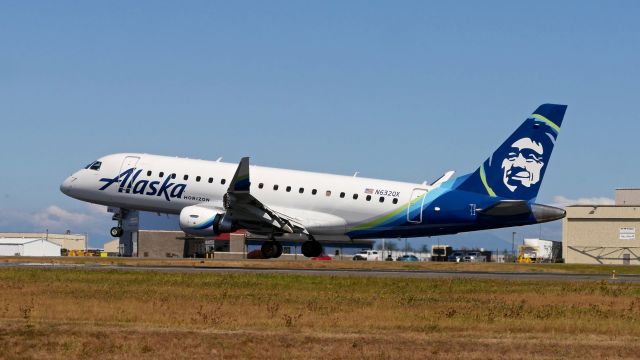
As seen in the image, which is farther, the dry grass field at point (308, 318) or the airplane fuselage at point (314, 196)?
the airplane fuselage at point (314, 196)

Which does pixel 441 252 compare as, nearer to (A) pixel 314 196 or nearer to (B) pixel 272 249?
(B) pixel 272 249

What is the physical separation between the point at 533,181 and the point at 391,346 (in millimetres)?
33726

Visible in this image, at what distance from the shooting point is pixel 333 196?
59.4 metres

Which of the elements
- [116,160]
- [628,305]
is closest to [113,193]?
[116,160]

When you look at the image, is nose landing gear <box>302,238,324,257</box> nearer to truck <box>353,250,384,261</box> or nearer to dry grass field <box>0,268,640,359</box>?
dry grass field <box>0,268,640,359</box>

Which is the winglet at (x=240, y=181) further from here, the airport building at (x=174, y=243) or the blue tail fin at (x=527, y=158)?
the airport building at (x=174, y=243)

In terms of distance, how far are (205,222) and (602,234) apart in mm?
76407

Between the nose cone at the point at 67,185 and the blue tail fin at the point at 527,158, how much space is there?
27544mm

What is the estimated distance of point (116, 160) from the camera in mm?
63781

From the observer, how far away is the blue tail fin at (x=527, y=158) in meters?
56.5

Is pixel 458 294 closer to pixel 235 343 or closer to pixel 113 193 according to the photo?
pixel 235 343

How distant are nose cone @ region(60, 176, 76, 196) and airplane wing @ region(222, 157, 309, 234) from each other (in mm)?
13519

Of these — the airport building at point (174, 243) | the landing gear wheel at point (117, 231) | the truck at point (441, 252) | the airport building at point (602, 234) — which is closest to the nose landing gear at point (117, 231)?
the landing gear wheel at point (117, 231)

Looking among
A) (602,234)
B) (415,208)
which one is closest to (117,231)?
(415,208)
